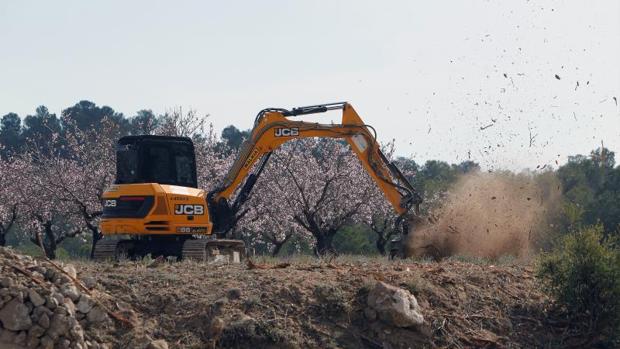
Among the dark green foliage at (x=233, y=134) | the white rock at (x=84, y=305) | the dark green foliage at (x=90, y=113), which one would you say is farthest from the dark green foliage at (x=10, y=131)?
the white rock at (x=84, y=305)

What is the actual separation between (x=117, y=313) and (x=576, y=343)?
8369mm

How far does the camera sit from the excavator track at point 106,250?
810 inches

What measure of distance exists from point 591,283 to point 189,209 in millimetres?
9269

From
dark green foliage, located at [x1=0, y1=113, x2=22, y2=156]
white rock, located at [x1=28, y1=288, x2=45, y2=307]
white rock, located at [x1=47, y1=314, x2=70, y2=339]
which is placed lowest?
white rock, located at [x1=47, y1=314, x2=70, y2=339]

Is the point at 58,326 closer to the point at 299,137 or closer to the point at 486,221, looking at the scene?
the point at 299,137

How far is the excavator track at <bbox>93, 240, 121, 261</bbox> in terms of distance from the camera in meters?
20.6

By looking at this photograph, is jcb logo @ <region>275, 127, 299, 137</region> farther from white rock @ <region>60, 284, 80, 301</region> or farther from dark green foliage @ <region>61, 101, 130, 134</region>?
dark green foliage @ <region>61, 101, 130, 134</region>

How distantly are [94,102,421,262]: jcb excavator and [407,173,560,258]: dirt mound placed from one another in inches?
40.1

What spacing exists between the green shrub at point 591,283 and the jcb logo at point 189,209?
8.48 meters

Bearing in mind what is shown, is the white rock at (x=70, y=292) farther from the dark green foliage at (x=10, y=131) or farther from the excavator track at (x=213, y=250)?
the dark green foliage at (x=10, y=131)

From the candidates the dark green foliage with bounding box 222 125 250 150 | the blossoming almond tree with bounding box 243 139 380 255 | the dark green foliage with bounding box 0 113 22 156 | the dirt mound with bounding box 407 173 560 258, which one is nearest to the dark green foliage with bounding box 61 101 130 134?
the dark green foliage with bounding box 0 113 22 156

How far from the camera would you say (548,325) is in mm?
A: 16984

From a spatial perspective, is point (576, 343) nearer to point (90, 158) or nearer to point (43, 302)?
point (43, 302)

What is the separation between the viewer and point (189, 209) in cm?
2103
